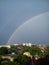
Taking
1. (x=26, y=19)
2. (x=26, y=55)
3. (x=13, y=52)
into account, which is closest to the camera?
(x=26, y=55)

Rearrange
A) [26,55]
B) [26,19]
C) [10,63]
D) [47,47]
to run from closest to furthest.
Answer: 1. [10,63]
2. [26,55]
3. [47,47]
4. [26,19]

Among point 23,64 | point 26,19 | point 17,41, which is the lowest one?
point 23,64

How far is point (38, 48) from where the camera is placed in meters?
2.94

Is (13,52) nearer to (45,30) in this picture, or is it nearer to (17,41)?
(17,41)

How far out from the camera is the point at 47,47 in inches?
120

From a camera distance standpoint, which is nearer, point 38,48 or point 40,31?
point 38,48

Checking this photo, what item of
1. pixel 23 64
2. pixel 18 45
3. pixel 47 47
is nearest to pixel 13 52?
pixel 18 45

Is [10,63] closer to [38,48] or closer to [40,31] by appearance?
[38,48]

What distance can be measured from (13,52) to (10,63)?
422 mm

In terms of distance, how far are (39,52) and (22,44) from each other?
0.41m

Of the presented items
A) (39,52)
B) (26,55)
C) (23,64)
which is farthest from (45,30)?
(23,64)

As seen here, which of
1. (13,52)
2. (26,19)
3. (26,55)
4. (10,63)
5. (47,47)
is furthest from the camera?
(26,19)

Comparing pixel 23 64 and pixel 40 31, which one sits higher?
pixel 40 31

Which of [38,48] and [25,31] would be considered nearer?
[38,48]
